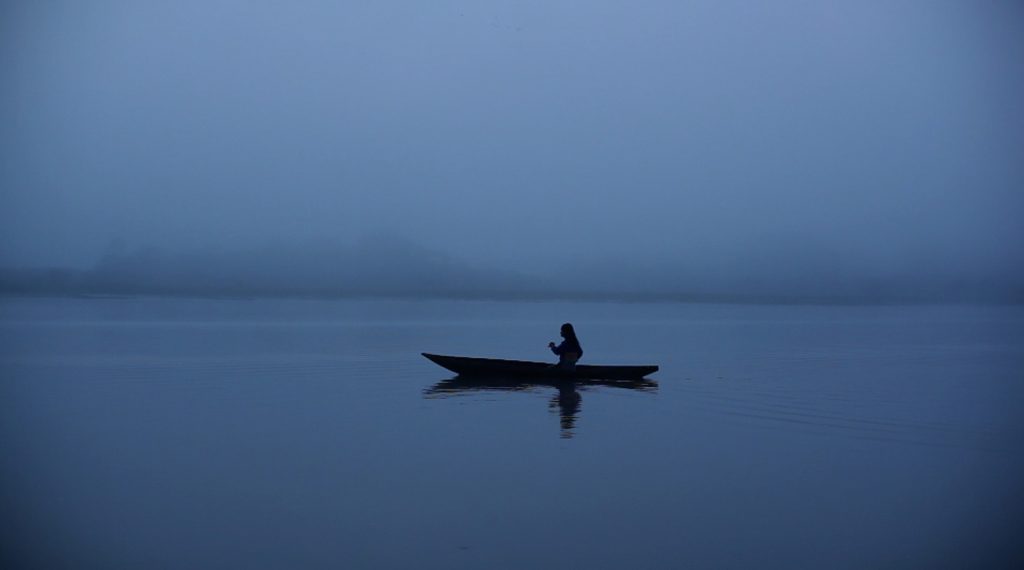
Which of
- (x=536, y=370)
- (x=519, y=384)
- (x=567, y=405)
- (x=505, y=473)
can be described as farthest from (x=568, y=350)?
(x=505, y=473)

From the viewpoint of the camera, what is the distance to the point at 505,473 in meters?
11.5

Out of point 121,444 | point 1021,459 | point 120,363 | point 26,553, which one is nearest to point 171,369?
point 120,363

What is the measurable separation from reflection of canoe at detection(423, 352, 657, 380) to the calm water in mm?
505

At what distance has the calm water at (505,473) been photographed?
326 inches

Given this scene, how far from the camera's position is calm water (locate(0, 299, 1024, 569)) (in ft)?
27.2

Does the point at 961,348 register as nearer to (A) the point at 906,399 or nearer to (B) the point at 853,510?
(A) the point at 906,399

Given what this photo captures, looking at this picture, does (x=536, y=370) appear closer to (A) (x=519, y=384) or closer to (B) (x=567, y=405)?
(A) (x=519, y=384)

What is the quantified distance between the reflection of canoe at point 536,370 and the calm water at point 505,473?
0.51m

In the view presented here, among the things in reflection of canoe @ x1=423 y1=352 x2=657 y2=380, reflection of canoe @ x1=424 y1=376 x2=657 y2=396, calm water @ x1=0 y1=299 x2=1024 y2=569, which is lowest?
calm water @ x1=0 y1=299 x2=1024 y2=569

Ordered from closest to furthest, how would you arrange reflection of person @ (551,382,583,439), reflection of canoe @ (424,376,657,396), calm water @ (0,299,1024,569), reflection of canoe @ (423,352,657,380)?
1. calm water @ (0,299,1024,569)
2. reflection of person @ (551,382,583,439)
3. reflection of canoe @ (423,352,657,380)
4. reflection of canoe @ (424,376,657,396)

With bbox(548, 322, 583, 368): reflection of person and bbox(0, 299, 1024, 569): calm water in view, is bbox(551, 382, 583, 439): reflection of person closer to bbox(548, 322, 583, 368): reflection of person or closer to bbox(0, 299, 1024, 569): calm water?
bbox(0, 299, 1024, 569): calm water

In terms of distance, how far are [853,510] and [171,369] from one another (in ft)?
72.8

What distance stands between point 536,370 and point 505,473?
962 cm

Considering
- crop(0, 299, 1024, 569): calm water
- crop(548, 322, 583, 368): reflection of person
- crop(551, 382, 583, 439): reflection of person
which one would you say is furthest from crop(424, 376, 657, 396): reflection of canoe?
crop(548, 322, 583, 368): reflection of person
